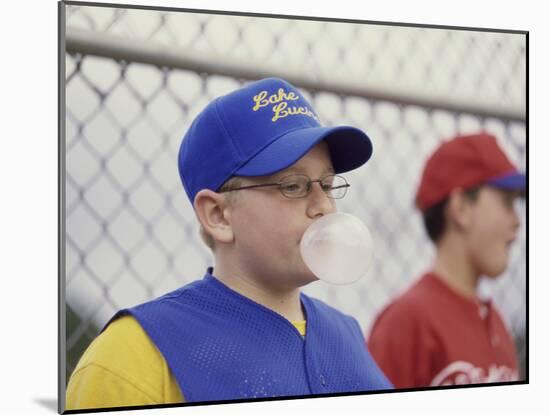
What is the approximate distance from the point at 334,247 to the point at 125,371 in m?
0.43

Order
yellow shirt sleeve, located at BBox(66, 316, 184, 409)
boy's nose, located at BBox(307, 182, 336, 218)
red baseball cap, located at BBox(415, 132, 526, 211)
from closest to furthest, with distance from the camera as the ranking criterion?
yellow shirt sleeve, located at BBox(66, 316, 184, 409) → boy's nose, located at BBox(307, 182, 336, 218) → red baseball cap, located at BBox(415, 132, 526, 211)

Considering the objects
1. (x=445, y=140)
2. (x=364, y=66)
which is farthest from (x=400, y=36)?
(x=445, y=140)

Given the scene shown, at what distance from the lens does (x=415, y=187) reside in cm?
234

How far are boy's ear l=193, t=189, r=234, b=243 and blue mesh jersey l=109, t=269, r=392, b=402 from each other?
90mm

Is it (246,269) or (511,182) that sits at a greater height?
(511,182)

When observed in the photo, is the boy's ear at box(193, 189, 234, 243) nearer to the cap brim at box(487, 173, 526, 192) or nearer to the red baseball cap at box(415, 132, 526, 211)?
the red baseball cap at box(415, 132, 526, 211)

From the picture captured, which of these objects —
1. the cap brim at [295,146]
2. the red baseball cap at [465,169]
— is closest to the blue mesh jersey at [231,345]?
the cap brim at [295,146]

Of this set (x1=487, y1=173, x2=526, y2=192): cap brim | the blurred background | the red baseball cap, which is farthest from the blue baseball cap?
A: (x1=487, y1=173, x2=526, y2=192): cap brim

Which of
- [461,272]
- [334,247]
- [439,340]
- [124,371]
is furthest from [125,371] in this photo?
[461,272]

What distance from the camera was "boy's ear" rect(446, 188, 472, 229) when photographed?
2416 millimetres

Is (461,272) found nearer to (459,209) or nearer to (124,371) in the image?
(459,209)

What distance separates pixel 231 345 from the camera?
69.1 inches

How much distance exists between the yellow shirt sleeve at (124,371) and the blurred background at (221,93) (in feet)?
0.33

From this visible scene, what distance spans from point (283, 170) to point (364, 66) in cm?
60
